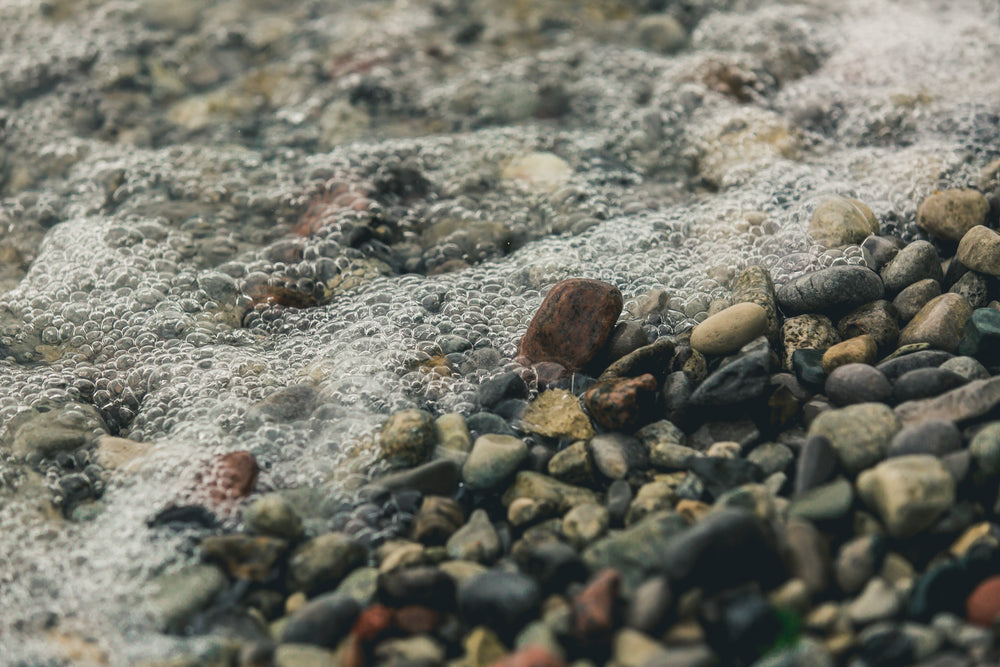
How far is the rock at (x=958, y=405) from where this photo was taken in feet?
5.81

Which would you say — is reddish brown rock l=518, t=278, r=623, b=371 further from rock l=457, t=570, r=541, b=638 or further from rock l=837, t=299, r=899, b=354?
rock l=457, t=570, r=541, b=638

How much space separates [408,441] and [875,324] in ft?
4.36

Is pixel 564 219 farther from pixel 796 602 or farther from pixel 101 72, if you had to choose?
pixel 101 72

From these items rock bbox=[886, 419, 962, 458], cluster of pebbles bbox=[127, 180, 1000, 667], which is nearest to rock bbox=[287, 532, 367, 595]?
cluster of pebbles bbox=[127, 180, 1000, 667]

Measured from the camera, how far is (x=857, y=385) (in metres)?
1.95

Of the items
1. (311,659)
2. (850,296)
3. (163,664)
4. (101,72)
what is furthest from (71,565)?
(101,72)

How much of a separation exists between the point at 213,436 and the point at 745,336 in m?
1.49

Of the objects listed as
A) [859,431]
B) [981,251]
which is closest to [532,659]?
[859,431]

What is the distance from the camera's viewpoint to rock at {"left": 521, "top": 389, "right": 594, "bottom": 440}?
2.11m

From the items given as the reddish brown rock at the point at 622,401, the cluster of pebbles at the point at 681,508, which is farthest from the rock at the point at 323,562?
the reddish brown rock at the point at 622,401

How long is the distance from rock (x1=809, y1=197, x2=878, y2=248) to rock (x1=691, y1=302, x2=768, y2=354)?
0.58 meters

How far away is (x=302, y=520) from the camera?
193 cm

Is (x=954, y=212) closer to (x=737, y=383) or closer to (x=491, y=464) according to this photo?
(x=737, y=383)

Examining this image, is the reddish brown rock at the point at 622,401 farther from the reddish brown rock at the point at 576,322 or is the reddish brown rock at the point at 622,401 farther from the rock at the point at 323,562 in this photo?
the rock at the point at 323,562
